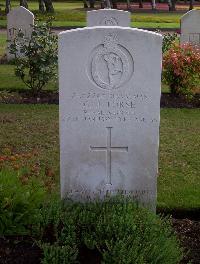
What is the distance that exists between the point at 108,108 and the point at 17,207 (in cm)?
109

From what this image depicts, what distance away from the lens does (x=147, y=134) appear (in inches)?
187

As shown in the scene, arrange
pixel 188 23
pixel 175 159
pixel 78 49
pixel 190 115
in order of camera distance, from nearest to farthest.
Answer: pixel 78 49
pixel 175 159
pixel 190 115
pixel 188 23

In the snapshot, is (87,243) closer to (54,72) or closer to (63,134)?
(63,134)

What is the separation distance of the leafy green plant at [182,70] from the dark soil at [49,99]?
0.14 m

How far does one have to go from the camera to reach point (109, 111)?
470 centimetres

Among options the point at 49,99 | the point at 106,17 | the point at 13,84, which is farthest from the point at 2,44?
the point at 49,99

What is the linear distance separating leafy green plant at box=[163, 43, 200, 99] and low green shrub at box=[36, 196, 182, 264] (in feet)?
20.4

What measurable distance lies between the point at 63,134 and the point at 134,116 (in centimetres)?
60

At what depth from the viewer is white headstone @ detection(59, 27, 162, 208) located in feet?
14.9

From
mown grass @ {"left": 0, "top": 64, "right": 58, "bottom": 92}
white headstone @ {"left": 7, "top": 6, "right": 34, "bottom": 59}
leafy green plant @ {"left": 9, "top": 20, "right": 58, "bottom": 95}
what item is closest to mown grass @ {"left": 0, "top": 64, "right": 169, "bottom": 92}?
mown grass @ {"left": 0, "top": 64, "right": 58, "bottom": 92}

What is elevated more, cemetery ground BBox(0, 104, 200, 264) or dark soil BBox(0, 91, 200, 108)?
dark soil BBox(0, 91, 200, 108)

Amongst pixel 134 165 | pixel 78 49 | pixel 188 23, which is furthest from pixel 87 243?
pixel 188 23

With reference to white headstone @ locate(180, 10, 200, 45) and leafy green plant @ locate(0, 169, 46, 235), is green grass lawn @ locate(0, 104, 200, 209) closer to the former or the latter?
leafy green plant @ locate(0, 169, 46, 235)

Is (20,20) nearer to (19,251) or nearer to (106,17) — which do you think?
(106,17)
